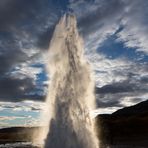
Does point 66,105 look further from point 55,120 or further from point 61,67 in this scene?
point 61,67

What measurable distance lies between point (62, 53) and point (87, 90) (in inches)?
186

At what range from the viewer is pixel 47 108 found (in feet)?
113

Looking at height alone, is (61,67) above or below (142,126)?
below

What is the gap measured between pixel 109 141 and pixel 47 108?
42.0 m

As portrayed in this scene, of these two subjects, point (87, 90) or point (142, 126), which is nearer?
point (87, 90)

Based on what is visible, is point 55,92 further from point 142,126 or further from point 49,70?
point 142,126

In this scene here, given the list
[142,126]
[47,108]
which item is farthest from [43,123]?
[142,126]

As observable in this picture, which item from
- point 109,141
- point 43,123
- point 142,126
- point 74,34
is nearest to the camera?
point 43,123

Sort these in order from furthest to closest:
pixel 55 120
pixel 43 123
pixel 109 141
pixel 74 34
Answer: pixel 109 141 → pixel 74 34 → pixel 43 123 → pixel 55 120

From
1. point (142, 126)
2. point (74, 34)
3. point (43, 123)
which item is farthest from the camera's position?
point (142, 126)

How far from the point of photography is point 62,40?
37.0 meters

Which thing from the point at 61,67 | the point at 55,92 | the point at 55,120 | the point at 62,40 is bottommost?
the point at 55,120

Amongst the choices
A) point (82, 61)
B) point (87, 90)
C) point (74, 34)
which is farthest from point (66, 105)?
point (74, 34)

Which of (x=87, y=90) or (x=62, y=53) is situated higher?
(x=62, y=53)
